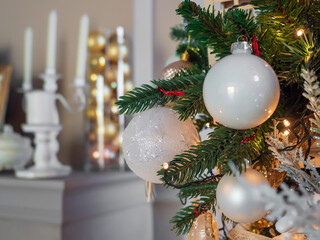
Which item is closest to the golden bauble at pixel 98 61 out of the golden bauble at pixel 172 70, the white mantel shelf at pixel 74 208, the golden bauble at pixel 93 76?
the golden bauble at pixel 93 76

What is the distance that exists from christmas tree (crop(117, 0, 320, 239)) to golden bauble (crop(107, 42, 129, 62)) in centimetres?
73

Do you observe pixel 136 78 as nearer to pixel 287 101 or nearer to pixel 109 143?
pixel 109 143

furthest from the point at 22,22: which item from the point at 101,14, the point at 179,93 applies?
the point at 179,93

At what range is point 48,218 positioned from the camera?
0.82 meters

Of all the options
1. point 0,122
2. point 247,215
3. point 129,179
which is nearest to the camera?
point 247,215

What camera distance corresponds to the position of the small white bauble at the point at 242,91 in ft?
0.77

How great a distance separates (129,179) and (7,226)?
346 millimetres

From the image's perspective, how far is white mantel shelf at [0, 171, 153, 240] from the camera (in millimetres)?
814

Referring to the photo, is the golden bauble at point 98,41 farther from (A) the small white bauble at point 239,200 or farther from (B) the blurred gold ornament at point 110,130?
(A) the small white bauble at point 239,200

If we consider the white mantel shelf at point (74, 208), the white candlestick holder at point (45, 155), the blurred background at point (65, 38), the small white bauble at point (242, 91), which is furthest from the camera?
the blurred background at point (65, 38)

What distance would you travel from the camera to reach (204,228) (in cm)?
34

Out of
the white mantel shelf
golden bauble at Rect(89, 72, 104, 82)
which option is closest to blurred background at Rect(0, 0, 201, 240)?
the white mantel shelf

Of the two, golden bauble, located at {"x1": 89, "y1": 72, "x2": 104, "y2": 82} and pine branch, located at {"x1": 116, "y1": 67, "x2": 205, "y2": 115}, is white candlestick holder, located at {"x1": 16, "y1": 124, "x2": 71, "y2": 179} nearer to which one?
golden bauble, located at {"x1": 89, "y1": 72, "x2": 104, "y2": 82}

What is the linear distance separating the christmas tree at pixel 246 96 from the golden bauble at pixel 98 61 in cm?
75
